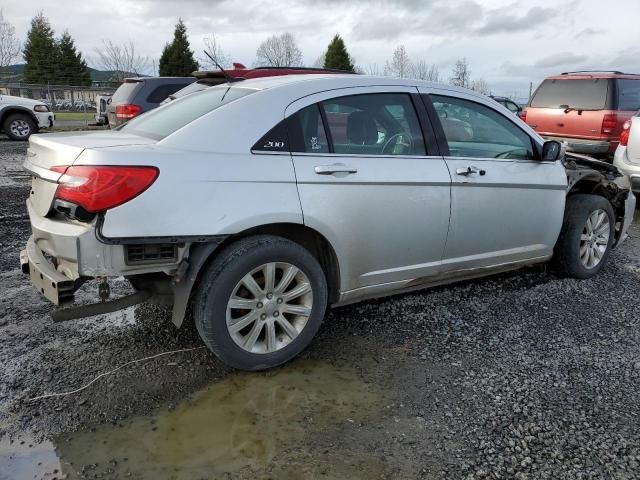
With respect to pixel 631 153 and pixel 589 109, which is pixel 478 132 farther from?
pixel 589 109

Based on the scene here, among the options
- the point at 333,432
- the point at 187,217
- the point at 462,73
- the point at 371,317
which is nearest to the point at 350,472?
the point at 333,432

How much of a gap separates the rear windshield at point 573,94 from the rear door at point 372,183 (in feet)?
22.6

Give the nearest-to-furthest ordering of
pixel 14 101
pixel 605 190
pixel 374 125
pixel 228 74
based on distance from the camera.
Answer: pixel 374 125 → pixel 605 190 → pixel 228 74 → pixel 14 101

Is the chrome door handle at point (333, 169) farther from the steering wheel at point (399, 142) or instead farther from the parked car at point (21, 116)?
the parked car at point (21, 116)

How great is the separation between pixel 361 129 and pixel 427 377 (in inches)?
62.3

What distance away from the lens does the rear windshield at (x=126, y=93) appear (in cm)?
1016

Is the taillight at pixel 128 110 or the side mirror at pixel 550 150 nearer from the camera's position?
the side mirror at pixel 550 150

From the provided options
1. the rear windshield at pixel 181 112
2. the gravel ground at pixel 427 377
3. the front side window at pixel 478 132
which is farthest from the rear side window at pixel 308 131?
the gravel ground at pixel 427 377

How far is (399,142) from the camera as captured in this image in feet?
12.2

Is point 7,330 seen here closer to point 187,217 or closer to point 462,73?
point 187,217

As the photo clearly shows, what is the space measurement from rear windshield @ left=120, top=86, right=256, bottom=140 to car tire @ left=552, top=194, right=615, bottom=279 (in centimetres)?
302

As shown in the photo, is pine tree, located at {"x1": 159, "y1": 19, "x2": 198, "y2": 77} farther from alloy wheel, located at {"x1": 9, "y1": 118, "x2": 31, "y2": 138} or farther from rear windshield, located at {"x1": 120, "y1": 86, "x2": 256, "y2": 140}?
rear windshield, located at {"x1": 120, "y1": 86, "x2": 256, "y2": 140}

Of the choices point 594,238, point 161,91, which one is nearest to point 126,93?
point 161,91

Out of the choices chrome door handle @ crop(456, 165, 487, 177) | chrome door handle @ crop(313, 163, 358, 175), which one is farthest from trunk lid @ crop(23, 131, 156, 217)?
chrome door handle @ crop(456, 165, 487, 177)
